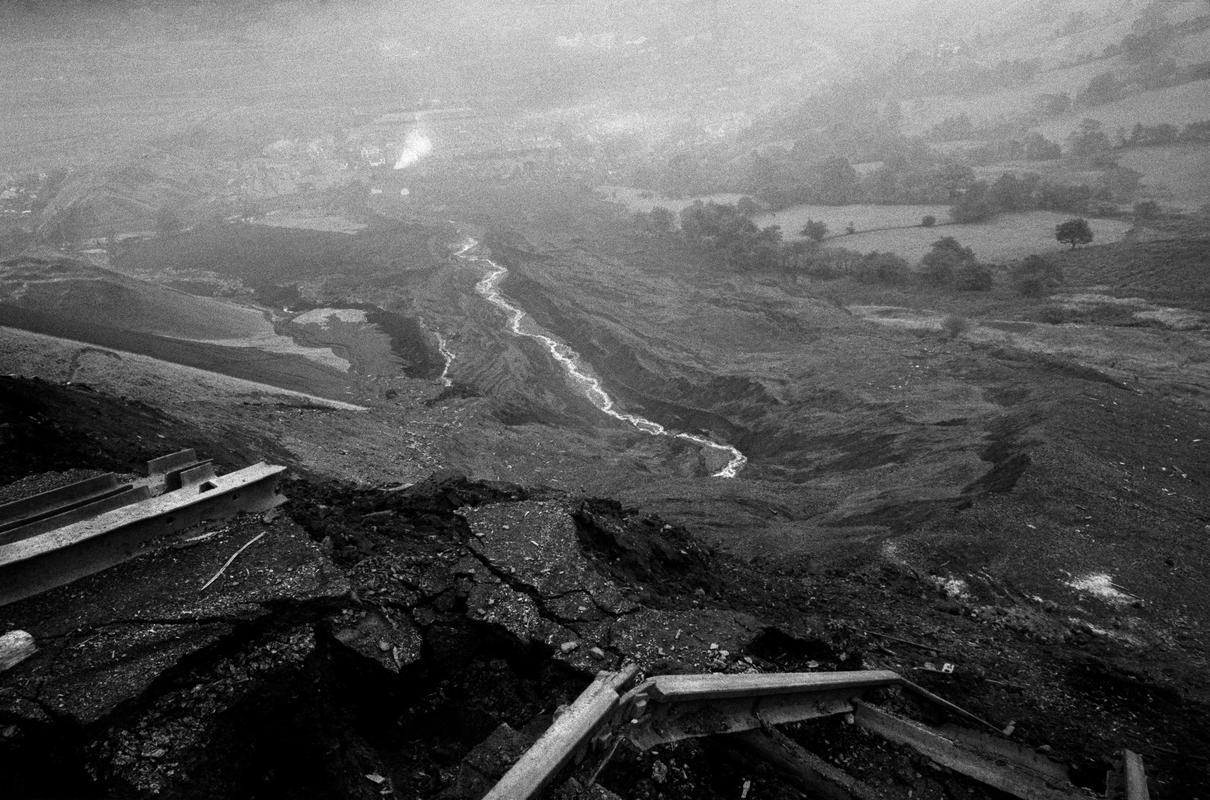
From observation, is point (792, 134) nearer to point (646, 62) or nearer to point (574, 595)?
point (646, 62)

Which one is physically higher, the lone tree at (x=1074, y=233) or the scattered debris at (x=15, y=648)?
the scattered debris at (x=15, y=648)

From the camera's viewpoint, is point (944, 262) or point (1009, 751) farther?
point (944, 262)

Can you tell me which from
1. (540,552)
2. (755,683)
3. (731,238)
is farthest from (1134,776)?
(731,238)

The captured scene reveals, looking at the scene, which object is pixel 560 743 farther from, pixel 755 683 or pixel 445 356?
pixel 445 356

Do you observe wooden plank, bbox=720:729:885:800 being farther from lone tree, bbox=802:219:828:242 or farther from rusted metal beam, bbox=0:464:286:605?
lone tree, bbox=802:219:828:242

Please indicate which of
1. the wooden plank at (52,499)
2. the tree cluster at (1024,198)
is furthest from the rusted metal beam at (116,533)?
the tree cluster at (1024,198)

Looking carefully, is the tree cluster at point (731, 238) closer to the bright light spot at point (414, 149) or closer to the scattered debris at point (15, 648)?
the scattered debris at point (15, 648)
